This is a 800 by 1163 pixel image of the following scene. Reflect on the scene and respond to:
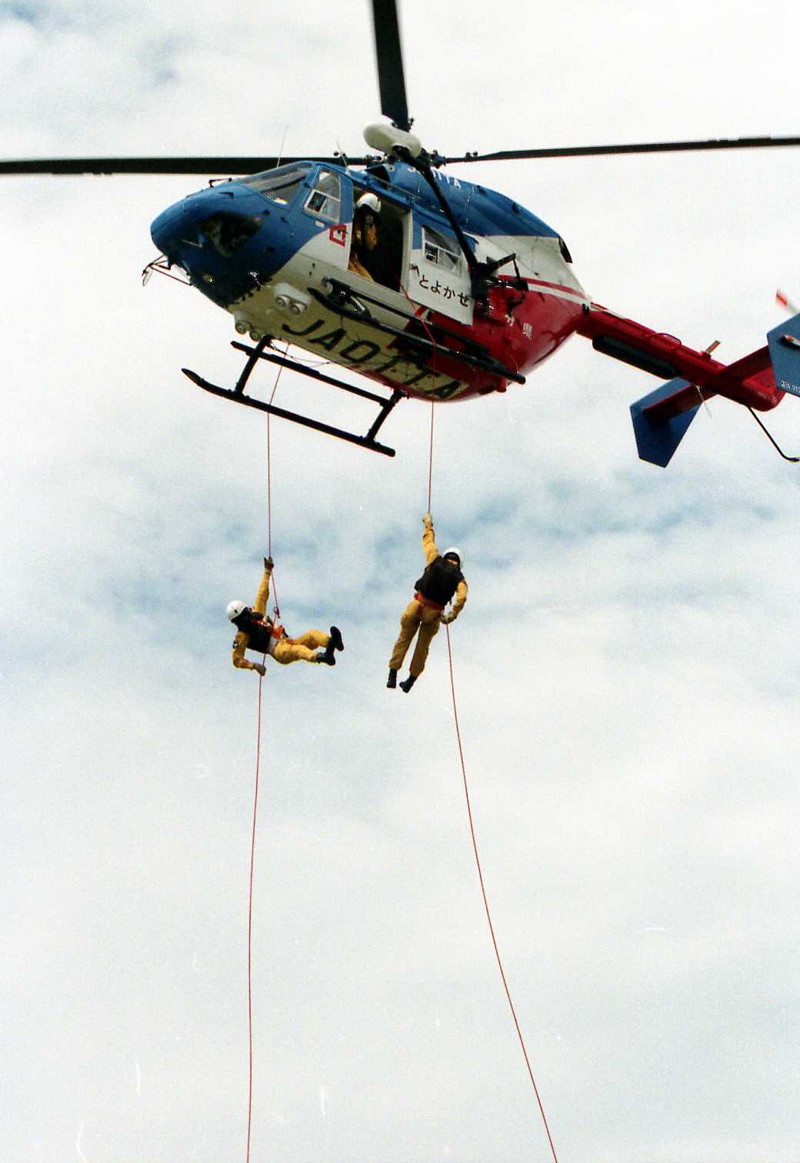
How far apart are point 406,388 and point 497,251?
1.86m

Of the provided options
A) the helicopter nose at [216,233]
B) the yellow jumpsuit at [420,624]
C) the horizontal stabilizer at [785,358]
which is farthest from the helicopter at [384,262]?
the horizontal stabilizer at [785,358]

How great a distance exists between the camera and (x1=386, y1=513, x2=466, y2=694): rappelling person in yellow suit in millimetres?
17719

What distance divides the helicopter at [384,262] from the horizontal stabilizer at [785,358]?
288 centimetres

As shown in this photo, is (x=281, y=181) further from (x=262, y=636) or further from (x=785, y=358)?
(x=785, y=358)

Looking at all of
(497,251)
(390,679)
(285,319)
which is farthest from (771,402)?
(285,319)

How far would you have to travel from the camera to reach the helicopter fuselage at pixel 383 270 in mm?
15508

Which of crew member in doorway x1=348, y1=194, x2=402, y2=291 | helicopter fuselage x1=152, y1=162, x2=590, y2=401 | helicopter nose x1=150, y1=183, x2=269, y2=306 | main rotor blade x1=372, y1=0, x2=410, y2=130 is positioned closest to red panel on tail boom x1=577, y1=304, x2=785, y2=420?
helicopter fuselage x1=152, y1=162, x2=590, y2=401

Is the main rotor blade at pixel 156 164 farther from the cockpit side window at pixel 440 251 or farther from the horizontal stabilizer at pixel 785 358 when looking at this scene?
the horizontal stabilizer at pixel 785 358

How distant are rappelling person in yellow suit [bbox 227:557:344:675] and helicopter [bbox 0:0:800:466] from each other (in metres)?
2.36

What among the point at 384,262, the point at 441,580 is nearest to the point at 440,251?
the point at 384,262

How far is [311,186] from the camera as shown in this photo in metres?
15.9

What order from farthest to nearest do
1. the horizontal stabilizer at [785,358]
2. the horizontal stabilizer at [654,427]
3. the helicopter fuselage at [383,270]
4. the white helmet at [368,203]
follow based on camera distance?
1. the horizontal stabilizer at [654,427]
2. the horizontal stabilizer at [785,358]
3. the white helmet at [368,203]
4. the helicopter fuselage at [383,270]

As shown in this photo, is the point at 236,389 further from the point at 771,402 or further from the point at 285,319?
the point at 771,402

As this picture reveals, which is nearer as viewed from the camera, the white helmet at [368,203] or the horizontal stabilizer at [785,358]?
the white helmet at [368,203]
